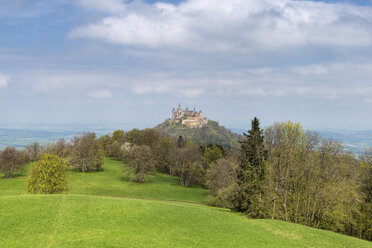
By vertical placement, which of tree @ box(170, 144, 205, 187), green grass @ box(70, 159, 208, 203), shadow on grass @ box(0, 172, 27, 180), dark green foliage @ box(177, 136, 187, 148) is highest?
dark green foliage @ box(177, 136, 187, 148)

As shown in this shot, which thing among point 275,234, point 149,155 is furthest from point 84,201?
point 149,155

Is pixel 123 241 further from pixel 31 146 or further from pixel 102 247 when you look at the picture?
pixel 31 146

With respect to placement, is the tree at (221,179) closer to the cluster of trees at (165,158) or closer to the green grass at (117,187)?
the green grass at (117,187)

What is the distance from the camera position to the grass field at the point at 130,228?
23.4m

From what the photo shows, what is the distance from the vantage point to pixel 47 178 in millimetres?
47000

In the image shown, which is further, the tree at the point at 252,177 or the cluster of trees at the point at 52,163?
the cluster of trees at the point at 52,163

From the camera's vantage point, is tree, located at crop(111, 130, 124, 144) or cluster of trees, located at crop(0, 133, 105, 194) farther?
tree, located at crop(111, 130, 124, 144)

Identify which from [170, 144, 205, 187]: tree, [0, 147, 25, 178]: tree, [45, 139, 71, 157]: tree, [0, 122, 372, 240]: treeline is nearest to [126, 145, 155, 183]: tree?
[170, 144, 205, 187]: tree

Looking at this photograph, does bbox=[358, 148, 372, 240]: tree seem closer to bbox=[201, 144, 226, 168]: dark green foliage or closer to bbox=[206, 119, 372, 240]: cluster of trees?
bbox=[206, 119, 372, 240]: cluster of trees

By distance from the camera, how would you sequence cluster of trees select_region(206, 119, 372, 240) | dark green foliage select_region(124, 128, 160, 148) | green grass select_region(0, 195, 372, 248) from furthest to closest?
dark green foliage select_region(124, 128, 160, 148)
cluster of trees select_region(206, 119, 372, 240)
green grass select_region(0, 195, 372, 248)

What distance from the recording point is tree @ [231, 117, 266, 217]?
39.8 meters

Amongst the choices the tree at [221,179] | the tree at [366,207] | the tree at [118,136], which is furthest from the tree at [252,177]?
the tree at [118,136]

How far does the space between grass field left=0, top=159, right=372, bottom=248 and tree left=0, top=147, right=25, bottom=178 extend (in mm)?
53767

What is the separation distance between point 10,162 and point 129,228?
69.5 meters
